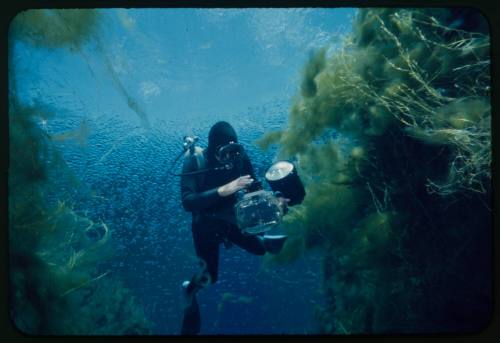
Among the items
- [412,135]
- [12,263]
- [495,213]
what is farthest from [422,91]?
[12,263]

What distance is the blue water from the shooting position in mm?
3512

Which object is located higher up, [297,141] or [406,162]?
[297,141]

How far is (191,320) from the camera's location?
3.64 m

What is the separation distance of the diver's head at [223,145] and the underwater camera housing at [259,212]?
548 millimetres

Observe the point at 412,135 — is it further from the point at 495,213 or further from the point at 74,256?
the point at 74,256

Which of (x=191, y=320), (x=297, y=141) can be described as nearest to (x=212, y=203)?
(x=191, y=320)

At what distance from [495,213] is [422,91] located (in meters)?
Answer: 1.34

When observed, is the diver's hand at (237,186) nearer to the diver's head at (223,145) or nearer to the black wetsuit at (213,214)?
the black wetsuit at (213,214)

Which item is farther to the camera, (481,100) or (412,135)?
(412,135)

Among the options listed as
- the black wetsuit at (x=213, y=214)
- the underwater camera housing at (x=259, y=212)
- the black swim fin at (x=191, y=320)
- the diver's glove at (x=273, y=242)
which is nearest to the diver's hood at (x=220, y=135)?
the black wetsuit at (x=213, y=214)

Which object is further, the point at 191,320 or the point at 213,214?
the point at 213,214

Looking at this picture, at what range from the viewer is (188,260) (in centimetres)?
770

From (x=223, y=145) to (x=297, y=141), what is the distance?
112cm

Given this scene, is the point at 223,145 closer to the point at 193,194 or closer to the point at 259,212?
the point at 193,194
